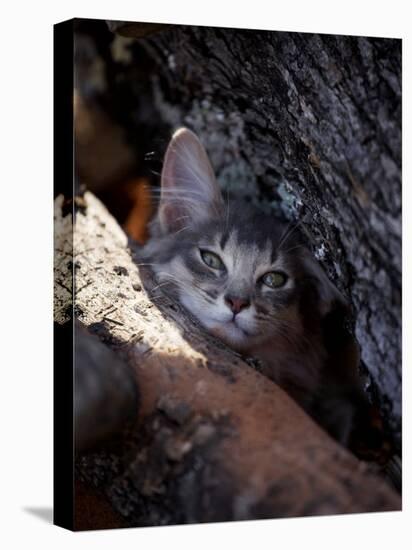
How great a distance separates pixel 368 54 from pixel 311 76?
261mm

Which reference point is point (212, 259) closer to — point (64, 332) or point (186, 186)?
point (186, 186)

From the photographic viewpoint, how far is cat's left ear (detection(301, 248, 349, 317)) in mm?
3238

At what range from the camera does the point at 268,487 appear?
9.49 ft

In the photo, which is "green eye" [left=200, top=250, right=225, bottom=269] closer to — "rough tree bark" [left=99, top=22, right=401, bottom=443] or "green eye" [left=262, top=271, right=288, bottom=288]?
"green eye" [left=262, top=271, right=288, bottom=288]

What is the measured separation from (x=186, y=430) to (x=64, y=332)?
490mm

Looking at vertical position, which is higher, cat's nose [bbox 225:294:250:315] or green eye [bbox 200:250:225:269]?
green eye [bbox 200:250:225:269]

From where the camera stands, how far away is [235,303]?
3.03m

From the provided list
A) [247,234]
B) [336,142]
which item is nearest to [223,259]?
[247,234]

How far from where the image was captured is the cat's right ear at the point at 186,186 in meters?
3.20

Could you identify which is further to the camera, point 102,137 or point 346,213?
point 102,137

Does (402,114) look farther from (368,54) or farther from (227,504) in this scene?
(227,504)

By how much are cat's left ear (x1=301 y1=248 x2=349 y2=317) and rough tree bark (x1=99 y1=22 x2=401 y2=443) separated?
0.13 ft

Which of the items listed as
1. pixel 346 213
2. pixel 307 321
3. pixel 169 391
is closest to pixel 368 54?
pixel 346 213

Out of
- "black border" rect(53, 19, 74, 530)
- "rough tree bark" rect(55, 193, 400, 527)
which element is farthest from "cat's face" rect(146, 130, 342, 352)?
"black border" rect(53, 19, 74, 530)
